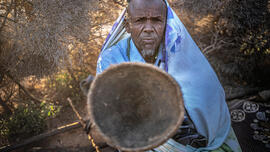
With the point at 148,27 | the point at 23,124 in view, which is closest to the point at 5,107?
the point at 23,124

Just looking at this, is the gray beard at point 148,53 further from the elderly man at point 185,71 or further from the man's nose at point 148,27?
the man's nose at point 148,27

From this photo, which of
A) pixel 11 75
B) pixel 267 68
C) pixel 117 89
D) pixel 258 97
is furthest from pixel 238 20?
pixel 11 75

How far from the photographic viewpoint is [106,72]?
1099mm

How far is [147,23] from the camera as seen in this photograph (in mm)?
1617

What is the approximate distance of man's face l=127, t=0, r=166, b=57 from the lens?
158 centimetres

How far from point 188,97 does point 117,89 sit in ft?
2.44

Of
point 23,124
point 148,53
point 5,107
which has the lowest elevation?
point 23,124

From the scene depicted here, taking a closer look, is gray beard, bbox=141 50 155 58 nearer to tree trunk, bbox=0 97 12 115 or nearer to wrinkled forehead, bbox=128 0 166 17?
wrinkled forehead, bbox=128 0 166 17

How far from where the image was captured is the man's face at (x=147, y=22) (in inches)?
62.3

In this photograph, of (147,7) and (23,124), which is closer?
(147,7)

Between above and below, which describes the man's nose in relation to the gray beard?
above

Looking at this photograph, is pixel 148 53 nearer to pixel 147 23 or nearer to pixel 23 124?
pixel 147 23

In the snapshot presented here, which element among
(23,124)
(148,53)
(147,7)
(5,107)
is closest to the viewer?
(147,7)

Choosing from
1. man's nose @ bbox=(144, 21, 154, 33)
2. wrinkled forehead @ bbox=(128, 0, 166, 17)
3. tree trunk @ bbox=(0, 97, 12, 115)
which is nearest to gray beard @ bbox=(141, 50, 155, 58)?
man's nose @ bbox=(144, 21, 154, 33)
